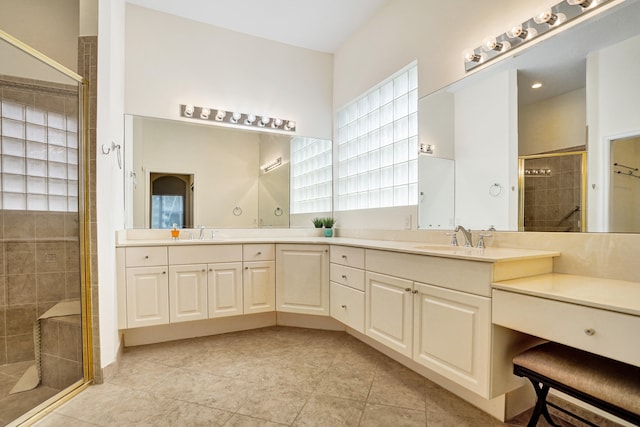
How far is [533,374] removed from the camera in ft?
3.99

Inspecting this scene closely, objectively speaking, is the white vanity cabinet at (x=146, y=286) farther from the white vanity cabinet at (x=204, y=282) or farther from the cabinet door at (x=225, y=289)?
the cabinet door at (x=225, y=289)

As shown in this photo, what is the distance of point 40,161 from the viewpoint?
1.98 metres

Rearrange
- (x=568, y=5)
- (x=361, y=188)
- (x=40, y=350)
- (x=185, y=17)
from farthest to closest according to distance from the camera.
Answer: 1. (x=361, y=188)
2. (x=185, y=17)
3. (x=40, y=350)
4. (x=568, y=5)

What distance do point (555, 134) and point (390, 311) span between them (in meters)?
1.35

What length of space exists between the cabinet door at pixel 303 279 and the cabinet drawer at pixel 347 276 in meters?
0.09

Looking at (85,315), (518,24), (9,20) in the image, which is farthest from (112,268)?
(518,24)

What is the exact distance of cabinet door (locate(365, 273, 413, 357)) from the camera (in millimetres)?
1806

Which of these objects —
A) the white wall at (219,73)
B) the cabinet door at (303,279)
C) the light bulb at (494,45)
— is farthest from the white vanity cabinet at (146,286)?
the light bulb at (494,45)

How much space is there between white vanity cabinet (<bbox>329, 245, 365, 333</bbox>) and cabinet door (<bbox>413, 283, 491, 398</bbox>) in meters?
0.55

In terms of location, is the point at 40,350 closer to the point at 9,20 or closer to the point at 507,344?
the point at 9,20

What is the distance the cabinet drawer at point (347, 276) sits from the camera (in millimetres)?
2233

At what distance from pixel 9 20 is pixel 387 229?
10.5ft

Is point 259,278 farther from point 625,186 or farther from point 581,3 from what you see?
point 581,3

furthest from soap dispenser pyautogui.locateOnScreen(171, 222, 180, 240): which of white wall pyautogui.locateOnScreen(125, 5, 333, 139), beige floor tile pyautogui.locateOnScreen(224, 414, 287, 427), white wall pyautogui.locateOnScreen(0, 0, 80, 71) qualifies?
beige floor tile pyautogui.locateOnScreen(224, 414, 287, 427)
